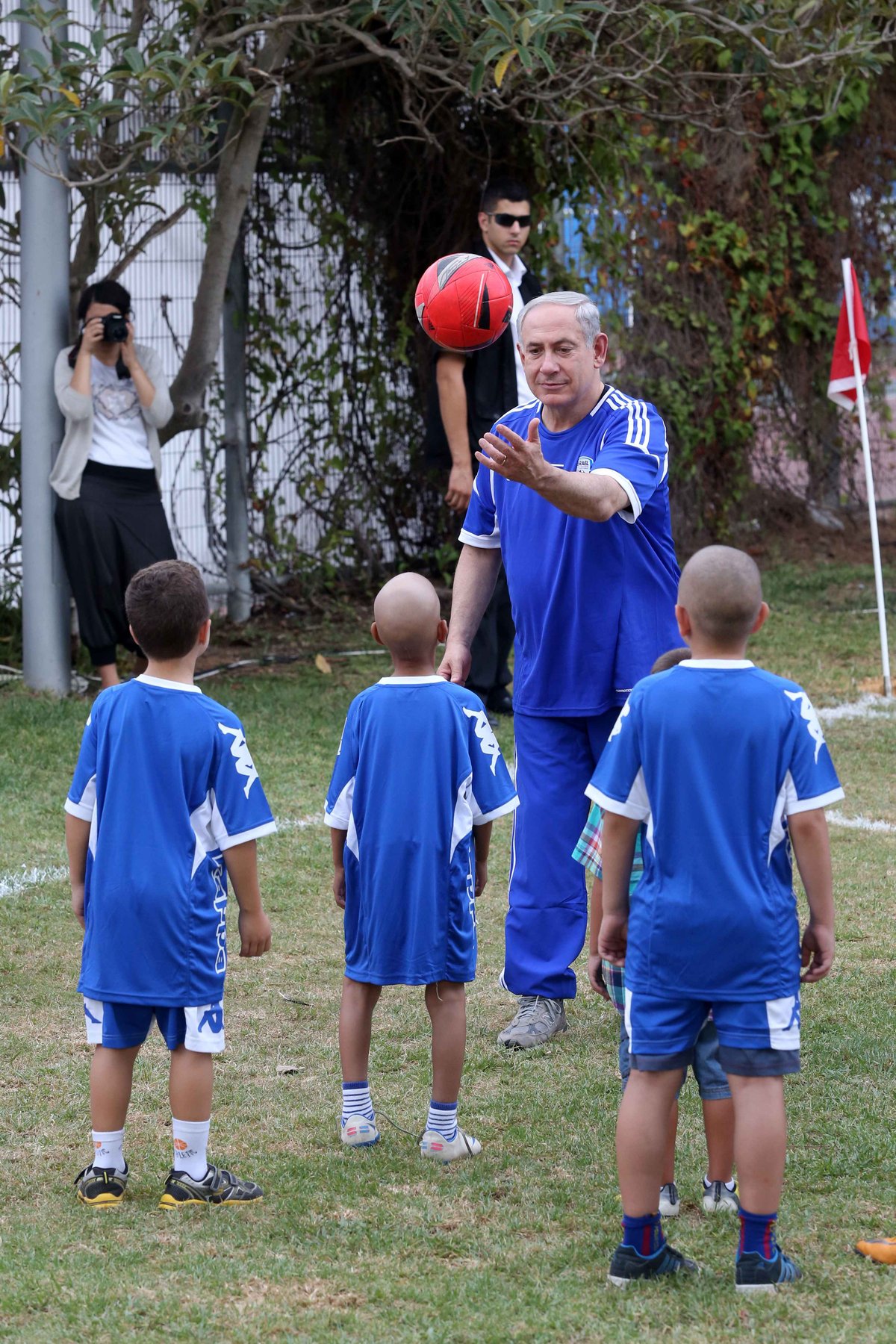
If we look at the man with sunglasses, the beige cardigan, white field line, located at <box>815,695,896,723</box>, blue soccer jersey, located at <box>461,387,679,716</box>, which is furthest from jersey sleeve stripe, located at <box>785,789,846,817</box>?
the beige cardigan

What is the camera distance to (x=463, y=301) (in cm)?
548

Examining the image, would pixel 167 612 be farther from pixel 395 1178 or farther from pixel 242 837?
pixel 395 1178

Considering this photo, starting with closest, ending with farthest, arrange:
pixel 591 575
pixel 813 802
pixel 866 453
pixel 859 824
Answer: pixel 813 802, pixel 591 575, pixel 859 824, pixel 866 453

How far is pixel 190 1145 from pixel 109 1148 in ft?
0.57

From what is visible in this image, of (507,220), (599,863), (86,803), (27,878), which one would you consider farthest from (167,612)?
(507,220)

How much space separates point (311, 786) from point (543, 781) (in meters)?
2.72

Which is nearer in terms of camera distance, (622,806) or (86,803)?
(622,806)

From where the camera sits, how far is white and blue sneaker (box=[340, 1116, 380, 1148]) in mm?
3672

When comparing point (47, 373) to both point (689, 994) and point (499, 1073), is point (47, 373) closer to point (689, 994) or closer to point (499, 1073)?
point (499, 1073)

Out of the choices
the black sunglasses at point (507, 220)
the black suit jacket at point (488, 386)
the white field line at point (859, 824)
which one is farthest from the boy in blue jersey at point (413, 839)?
the black suit jacket at point (488, 386)

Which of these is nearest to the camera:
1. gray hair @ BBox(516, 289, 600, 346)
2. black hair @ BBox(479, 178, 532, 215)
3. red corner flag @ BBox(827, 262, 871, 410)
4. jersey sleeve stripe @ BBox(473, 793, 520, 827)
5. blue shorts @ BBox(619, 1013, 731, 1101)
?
blue shorts @ BBox(619, 1013, 731, 1101)

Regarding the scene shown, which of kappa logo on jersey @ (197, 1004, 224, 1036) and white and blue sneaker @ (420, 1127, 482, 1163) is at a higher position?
kappa logo on jersey @ (197, 1004, 224, 1036)

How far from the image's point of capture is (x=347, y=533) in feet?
35.5

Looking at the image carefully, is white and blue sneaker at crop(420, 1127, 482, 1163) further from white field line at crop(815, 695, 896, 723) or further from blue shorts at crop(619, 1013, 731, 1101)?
white field line at crop(815, 695, 896, 723)
